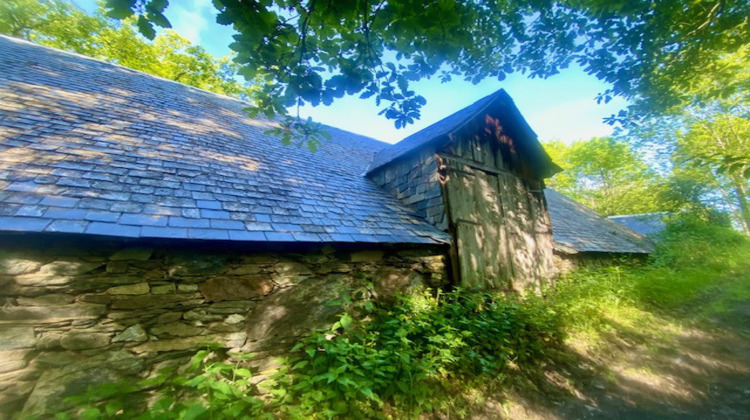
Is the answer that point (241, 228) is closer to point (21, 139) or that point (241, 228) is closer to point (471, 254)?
point (21, 139)

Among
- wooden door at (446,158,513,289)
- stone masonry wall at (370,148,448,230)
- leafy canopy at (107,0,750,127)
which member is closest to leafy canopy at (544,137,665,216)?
leafy canopy at (107,0,750,127)

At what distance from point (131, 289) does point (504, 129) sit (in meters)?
7.90

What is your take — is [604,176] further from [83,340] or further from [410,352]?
[83,340]

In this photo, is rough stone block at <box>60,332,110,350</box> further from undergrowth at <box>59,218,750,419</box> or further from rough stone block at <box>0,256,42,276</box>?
rough stone block at <box>0,256,42,276</box>

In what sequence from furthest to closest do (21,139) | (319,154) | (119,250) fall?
(319,154) → (21,139) → (119,250)

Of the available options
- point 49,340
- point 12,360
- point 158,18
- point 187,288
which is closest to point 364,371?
point 187,288

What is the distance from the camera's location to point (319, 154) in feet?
24.0

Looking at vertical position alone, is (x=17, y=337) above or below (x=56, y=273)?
below

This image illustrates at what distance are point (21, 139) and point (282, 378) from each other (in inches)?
168

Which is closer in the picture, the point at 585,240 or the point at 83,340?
the point at 83,340

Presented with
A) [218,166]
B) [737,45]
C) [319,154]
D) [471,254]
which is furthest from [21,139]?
[737,45]

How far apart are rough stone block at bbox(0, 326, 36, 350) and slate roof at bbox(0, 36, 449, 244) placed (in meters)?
0.90

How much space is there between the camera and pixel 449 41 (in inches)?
101

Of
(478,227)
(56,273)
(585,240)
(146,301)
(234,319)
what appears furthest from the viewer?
(585,240)
